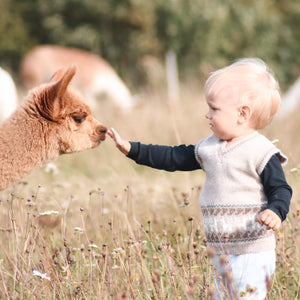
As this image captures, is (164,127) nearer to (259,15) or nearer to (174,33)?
(174,33)

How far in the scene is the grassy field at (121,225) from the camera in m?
2.80

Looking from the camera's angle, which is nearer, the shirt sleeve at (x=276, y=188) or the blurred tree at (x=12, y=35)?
the shirt sleeve at (x=276, y=188)

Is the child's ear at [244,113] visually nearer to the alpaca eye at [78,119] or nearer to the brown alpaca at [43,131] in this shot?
the brown alpaca at [43,131]

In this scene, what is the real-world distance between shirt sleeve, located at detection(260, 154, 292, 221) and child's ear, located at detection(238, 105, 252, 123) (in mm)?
255

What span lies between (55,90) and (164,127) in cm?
515

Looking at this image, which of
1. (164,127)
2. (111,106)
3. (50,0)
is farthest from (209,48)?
Result: (164,127)

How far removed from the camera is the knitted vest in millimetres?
2508

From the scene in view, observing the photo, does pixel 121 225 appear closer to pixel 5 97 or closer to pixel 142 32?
Result: pixel 5 97

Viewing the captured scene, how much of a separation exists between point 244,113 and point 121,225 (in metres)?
1.82

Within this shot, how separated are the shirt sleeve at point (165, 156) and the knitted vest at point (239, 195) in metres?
0.25

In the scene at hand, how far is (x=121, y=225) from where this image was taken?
402 cm

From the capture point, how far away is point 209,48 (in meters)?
20.3

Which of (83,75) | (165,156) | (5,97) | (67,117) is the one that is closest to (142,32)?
(83,75)

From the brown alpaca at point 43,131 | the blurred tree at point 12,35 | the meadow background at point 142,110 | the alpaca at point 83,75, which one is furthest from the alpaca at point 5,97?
the blurred tree at point 12,35
